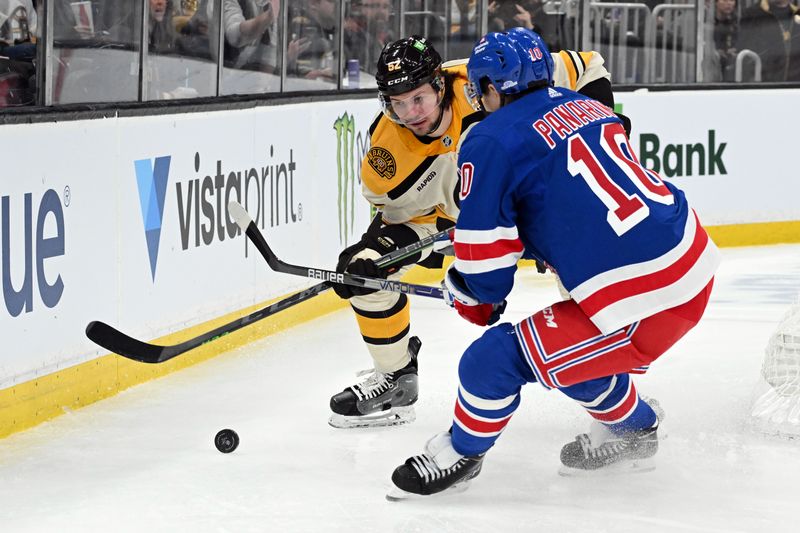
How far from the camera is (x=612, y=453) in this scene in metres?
3.11

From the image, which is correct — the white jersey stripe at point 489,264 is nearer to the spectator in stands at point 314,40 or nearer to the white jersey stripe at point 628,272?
the white jersey stripe at point 628,272

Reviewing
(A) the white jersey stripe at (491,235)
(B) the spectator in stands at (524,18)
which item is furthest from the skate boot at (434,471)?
(B) the spectator in stands at (524,18)

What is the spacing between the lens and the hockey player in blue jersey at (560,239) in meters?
2.62

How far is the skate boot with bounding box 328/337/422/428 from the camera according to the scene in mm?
3607

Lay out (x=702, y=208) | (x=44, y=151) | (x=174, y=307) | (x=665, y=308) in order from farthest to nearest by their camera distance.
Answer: (x=702, y=208) < (x=174, y=307) < (x=44, y=151) < (x=665, y=308)

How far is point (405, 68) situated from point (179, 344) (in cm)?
87

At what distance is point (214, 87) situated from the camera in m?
4.89

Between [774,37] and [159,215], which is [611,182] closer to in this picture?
[159,215]

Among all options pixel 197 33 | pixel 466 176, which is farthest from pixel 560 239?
pixel 197 33

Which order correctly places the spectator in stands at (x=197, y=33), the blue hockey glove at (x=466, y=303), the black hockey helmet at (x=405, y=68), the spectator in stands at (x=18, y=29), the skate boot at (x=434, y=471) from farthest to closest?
the spectator in stands at (x=197, y=33)
the spectator in stands at (x=18, y=29)
the black hockey helmet at (x=405, y=68)
the skate boot at (x=434, y=471)
the blue hockey glove at (x=466, y=303)

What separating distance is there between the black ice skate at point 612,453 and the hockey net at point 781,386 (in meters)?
0.43

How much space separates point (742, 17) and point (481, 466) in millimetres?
5254

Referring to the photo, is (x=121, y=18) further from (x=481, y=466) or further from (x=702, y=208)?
(x=702, y=208)

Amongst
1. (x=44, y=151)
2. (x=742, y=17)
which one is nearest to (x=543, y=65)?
(x=44, y=151)
